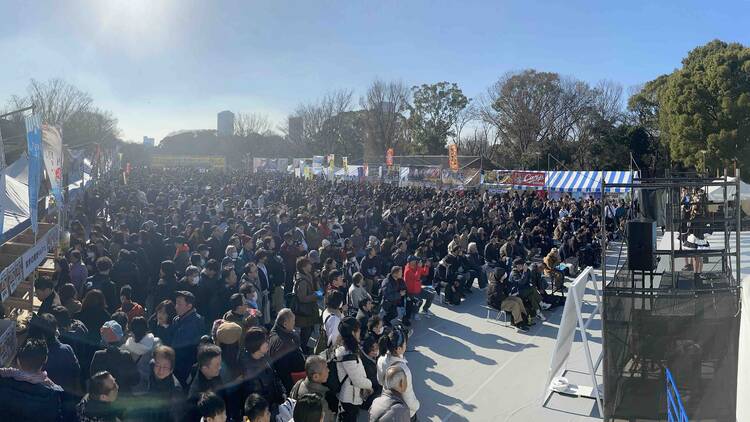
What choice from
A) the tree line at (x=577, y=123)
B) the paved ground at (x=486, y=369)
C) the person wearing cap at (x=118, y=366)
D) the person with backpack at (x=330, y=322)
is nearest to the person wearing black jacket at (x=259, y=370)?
the person wearing cap at (x=118, y=366)

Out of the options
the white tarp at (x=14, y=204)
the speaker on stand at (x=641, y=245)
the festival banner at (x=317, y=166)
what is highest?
the festival banner at (x=317, y=166)

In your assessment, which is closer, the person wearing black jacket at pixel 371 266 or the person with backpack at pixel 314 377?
the person with backpack at pixel 314 377

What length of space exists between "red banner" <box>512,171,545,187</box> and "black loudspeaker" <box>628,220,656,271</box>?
2165 cm

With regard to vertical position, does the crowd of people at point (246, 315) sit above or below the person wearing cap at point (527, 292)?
above

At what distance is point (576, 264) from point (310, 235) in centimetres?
725

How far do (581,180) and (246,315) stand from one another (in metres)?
23.7

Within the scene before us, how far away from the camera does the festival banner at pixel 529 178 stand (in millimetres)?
28219

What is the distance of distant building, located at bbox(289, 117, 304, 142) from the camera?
7488cm

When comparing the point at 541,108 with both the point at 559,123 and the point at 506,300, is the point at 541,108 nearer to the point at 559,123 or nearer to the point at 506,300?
the point at 559,123

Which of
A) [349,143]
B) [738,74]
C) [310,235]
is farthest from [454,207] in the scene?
[349,143]

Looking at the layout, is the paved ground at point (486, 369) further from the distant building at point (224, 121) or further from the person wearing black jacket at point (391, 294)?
the distant building at point (224, 121)

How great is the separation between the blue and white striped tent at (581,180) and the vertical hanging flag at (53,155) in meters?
21.9

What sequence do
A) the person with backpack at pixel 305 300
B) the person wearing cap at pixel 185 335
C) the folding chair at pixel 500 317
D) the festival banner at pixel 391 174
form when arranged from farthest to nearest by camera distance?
the festival banner at pixel 391 174 < the folding chair at pixel 500 317 < the person with backpack at pixel 305 300 < the person wearing cap at pixel 185 335

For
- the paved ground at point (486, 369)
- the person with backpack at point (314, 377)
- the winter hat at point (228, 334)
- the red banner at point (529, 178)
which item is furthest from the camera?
the red banner at point (529, 178)
